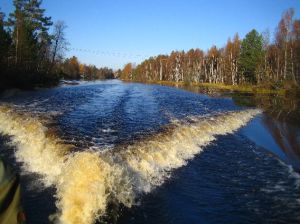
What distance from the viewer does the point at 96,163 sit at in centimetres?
919

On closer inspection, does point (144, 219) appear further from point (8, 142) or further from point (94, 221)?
point (8, 142)

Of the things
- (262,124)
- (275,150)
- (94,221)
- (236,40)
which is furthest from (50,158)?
(236,40)

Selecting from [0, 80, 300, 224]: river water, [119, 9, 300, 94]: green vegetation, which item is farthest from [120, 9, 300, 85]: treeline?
[0, 80, 300, 224]: river water

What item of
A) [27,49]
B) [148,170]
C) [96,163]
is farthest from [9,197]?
[27,49]

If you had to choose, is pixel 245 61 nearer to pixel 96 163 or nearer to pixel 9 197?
pixel 96 163

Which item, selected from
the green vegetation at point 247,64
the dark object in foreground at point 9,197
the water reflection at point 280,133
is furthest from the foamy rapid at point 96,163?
the green vegetation at point 247,64

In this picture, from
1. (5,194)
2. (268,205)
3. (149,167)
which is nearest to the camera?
(5,194)

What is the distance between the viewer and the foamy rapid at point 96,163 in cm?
845

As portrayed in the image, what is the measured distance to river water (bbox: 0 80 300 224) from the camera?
8500mm

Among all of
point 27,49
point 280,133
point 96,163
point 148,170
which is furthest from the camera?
point 27,49

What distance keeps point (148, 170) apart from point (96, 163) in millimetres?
2536

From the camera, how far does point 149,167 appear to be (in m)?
11.3

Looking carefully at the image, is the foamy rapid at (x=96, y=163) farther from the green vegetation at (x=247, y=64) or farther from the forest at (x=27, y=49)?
the green vegetation at (x=247, y=64)

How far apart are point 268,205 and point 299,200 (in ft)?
3.66
